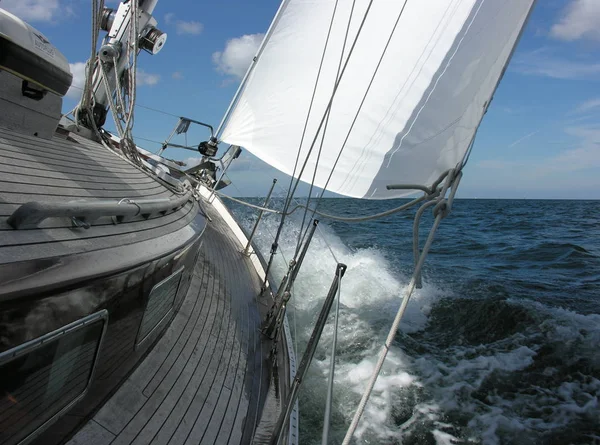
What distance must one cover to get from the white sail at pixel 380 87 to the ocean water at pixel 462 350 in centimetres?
134

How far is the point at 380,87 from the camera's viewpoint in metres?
3.15

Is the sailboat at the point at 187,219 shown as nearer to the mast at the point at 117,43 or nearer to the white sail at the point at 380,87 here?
the white sail at the point at 380,87

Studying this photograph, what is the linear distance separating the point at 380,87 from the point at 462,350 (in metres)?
4.36

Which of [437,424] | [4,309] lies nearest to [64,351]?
[4,309]

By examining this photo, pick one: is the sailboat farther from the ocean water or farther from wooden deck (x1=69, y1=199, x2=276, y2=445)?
the ocean water

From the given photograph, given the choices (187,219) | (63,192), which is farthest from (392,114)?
(63,192)

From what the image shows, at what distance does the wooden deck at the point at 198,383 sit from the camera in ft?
6.48

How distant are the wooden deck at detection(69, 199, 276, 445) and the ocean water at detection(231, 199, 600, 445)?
72 cm

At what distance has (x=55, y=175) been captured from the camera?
217cm

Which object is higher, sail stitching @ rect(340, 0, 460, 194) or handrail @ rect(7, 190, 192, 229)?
sail stitching @ rect(340, 0, 460, 194)

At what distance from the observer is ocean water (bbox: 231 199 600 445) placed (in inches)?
162

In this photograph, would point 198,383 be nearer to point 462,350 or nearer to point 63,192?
point 63,192

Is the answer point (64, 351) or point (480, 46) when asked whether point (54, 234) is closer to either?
point (64, 351)

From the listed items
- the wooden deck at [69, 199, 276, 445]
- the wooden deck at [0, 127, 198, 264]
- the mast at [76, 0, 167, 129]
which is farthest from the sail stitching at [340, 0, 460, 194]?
the mast at [76, 0, 167, 129]
